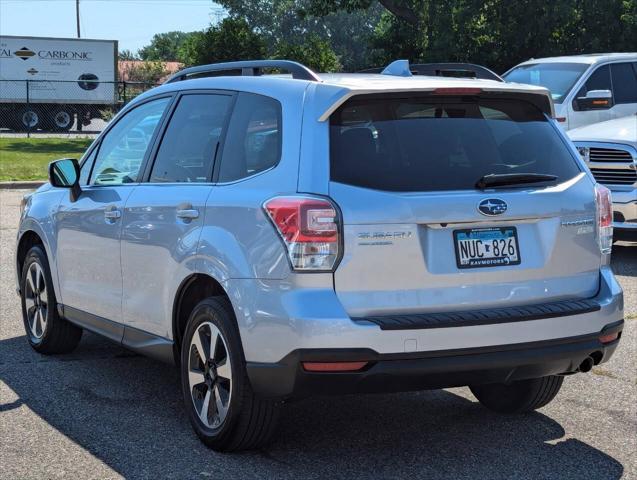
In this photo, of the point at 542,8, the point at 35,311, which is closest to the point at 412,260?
the point at 35,311

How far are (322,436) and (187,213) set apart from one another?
130cm

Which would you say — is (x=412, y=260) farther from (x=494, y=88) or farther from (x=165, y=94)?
(x=165, y=94)

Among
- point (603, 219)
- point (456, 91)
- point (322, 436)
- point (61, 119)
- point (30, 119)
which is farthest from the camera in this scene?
point (61, 119)

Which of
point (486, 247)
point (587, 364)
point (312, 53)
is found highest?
point (312, 53)

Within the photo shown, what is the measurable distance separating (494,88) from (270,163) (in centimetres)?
112

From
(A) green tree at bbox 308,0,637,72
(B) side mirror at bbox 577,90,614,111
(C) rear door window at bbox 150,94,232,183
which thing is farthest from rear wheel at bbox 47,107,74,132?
(C) rear door window at bbox 150,94,232,183

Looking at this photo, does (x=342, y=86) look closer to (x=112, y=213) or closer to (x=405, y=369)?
(x=405, y=369)

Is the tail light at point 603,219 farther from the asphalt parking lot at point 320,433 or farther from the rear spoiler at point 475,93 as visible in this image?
the asphalt parking lot at point 320,433

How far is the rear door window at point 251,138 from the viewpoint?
4930 millimetres

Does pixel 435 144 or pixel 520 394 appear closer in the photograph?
pixel 435 144

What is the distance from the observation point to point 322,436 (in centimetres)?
541

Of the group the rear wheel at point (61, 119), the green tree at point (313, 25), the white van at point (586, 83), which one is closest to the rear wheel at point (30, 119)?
the rear wheel at point (61, 119)

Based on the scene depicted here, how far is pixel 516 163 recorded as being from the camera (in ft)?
16.4

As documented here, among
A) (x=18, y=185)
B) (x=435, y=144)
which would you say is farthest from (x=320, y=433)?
(x=18, y=185)
